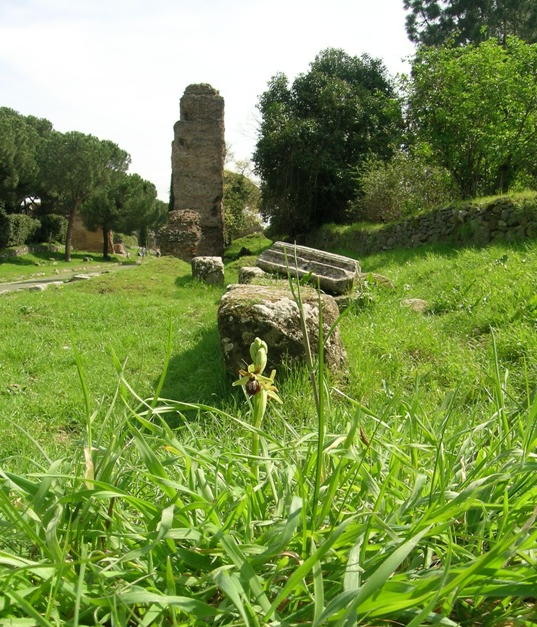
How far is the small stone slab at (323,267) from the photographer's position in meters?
7.66

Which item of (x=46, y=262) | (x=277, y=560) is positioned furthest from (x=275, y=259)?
(x=46, y=262)

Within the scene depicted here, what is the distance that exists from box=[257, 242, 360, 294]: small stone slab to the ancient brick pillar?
42.9 feet

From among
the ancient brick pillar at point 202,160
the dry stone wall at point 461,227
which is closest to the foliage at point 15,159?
the ancient brick pillar at point 202,160

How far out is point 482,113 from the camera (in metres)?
11.8

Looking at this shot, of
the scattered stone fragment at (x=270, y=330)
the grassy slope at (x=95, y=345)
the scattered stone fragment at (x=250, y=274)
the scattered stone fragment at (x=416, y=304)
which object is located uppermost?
the scattered stone fragment at (x=250, y=274)

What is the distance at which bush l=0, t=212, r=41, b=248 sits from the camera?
31.4m

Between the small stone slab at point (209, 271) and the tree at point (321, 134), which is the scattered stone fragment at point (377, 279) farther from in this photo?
the tree at point (321, 134)

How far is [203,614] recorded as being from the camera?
0.66 m

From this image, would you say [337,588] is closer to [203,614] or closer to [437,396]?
[203,614]

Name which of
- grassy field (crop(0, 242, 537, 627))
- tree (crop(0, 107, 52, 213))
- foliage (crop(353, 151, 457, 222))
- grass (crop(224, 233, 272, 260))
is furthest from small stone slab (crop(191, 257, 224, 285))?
tree (crop(0, 107, 52, 213))

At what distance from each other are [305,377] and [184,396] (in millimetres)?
1408

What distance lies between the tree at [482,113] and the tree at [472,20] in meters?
19.4

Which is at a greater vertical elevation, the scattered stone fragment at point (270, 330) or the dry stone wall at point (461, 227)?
the dry stone wall at point (461, 227)

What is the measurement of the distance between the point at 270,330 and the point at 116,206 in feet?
129
